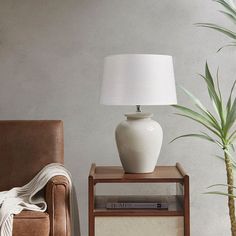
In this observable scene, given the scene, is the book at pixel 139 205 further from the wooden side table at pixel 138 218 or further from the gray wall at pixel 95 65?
the gray wall at pixel 95 65

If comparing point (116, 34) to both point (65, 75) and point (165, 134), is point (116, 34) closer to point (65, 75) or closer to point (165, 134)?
point (65, 75)

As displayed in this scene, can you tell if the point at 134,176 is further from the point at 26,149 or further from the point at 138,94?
the point at 26,149

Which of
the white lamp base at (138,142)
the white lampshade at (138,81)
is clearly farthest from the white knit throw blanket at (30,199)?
the white lampshade at (138,81)

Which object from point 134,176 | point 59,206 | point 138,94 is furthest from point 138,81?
point 59,206

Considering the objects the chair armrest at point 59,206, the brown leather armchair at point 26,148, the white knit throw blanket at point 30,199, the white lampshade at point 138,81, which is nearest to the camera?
the white knit throw blanket at point 30,199

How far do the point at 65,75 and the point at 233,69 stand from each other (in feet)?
3.69

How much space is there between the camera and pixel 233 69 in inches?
160

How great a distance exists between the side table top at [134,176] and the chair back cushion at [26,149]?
296mm

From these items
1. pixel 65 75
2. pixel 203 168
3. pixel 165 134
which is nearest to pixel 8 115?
pixel 65 75

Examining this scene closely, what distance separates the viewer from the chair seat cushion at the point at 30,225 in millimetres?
3070

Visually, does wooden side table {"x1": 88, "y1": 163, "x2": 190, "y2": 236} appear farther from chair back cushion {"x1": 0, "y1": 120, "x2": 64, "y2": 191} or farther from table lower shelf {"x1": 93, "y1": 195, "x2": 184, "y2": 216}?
chair back cushion {"x1": 0, "y1": 120, "x2": 64, "y2": 191}

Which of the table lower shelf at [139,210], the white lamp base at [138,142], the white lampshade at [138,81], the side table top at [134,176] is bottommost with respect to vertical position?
the table lower shelf at [139,210]

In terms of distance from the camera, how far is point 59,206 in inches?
127

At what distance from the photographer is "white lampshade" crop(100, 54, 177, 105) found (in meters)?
3.31
